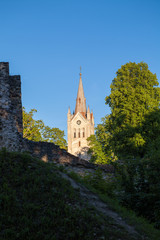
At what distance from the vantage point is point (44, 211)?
5078 mm

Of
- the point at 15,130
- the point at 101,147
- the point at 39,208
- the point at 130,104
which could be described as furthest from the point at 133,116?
the point at 39,208

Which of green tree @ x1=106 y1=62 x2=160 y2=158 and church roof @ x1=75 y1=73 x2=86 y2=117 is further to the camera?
church roof @ x1=75 y1=73 x2=86 y2=117

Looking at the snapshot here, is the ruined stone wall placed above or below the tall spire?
below

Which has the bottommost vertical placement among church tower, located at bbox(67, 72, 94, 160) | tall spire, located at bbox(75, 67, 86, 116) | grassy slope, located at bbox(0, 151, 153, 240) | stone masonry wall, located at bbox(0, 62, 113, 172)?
grassy slope, located at bbox(0, 151, 153, 240)

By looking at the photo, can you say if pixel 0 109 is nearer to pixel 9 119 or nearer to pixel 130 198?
pixel 9 119

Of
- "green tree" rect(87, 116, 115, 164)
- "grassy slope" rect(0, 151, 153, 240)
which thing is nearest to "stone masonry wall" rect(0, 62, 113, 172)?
"grassy slope" rect(0, 151, 153, 240)

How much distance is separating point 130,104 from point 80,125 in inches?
2079

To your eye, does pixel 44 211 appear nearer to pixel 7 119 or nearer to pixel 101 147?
pixel 7 119

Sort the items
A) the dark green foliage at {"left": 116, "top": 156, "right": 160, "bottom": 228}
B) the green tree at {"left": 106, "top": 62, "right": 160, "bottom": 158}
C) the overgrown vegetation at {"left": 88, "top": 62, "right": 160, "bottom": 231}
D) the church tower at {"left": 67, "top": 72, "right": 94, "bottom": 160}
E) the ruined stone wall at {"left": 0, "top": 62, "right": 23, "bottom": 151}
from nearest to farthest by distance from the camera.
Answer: the dark green foliage at {"left": 116, "top": 156, "right": 160, "bottom": 228}, the ruined stone wall at {"left": 0, "top": 62, "right": 23, "bottom": 151}, the overgrown vegetation at {"left": 88, "top": 62, "right": 160, "bottom": 231}, the green tree at {"left": 106, "top": 62, "right": 160, "bottom": 158}, the church tower at {"left": 67, "top": 72, "right": 94, "bottom": 160}

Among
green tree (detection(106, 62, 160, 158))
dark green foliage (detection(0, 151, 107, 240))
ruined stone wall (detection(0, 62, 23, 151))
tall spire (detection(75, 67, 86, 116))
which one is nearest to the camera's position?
dark green foliage (detection(0, 151, 107, 240))

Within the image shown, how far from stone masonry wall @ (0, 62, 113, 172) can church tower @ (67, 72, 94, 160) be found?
5813cm

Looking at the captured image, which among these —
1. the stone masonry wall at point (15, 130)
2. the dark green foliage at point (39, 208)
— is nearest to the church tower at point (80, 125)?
the stone masonry wall at point (15, 130)

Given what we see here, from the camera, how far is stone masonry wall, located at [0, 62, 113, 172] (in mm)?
9305

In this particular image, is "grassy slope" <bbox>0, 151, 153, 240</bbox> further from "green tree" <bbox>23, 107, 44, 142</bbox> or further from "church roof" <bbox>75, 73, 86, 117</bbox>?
"church roof" <bbox>75, 73, 86, 117</bbox>
